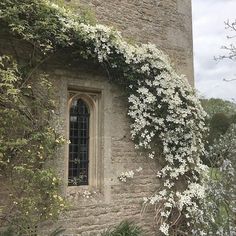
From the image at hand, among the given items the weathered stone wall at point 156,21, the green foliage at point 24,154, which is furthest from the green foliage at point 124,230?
the weathered stone wall at point 156,21

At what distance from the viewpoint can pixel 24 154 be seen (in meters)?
5.40

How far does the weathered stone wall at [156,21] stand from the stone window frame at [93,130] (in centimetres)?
151

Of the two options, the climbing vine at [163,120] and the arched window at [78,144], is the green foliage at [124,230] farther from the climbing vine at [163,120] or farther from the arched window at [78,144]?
the arched window at [78,144]

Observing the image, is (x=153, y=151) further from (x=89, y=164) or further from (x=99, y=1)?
(x=99, y=1)

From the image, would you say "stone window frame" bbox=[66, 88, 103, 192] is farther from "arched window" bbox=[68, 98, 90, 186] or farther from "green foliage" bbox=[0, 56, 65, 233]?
"green foliage" bbox=[0, 56, 65, 233]

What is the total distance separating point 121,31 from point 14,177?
3708mm

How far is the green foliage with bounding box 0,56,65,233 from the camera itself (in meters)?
5.17

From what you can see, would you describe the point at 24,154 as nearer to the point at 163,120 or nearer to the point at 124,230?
the point at 124,230

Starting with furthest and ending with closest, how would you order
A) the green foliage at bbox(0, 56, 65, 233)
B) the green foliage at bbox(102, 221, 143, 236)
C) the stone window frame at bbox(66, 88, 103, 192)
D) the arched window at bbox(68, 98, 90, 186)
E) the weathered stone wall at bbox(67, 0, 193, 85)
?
1. the weathered stone wall at bbox(67, 0, 193, 85)
2. the stone window frame at bbox(66, 88, 103, 192)
3. the arched window at bbox(68, 98, 90, 186)
4. the green foliage at bbox(102, 221, 143, 236)
5. the green foliage at bbox(0, 56, 65, 233)

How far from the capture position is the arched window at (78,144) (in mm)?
6438

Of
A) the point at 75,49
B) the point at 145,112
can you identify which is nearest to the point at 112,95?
the point at 145,112

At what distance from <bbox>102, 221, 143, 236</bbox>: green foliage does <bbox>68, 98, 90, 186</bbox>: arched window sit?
37.9 inches

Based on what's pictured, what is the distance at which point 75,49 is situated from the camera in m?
6.20

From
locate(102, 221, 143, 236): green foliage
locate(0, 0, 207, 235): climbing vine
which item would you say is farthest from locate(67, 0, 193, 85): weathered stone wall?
locate(102, 221, 143, 236): green foliage
